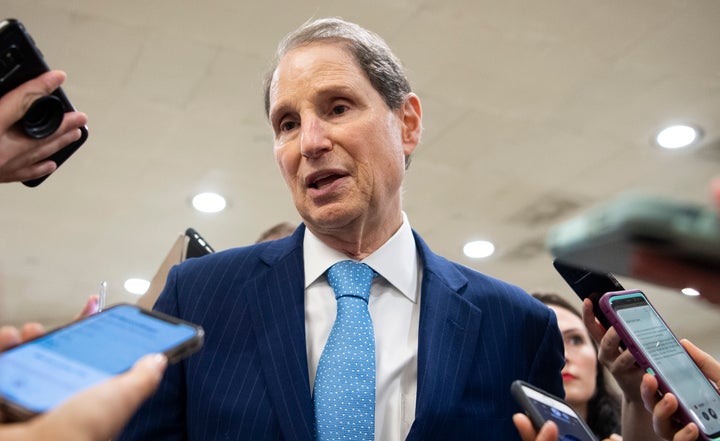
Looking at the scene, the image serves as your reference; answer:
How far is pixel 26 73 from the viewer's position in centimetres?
112

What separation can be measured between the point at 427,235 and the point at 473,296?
412 centimetres

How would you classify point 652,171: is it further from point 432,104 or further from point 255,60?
point 255,60

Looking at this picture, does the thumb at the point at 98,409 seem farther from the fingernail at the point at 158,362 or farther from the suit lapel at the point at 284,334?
the suit lapel at the point at 284,334

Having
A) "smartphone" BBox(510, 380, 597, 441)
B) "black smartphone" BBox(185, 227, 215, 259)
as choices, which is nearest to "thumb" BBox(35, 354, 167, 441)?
"smartphone" BBox(510, 380, 597, 441)

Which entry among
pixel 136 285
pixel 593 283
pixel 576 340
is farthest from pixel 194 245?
pixel 136 285

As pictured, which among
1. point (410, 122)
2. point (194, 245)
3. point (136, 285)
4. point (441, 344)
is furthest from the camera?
point (136, 285)

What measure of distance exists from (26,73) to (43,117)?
0.22 ft

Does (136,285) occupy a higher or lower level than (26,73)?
higher

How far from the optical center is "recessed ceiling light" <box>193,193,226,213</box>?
4773mm

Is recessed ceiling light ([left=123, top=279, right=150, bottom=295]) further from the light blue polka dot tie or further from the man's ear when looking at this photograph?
the light blue polka dot tie

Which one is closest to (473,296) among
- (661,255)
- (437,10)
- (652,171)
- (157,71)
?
(661,255)

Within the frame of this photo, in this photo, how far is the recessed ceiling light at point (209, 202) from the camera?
4.77 m

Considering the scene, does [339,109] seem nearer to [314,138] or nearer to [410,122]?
[314,138]

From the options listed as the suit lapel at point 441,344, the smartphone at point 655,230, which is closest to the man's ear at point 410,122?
the suit lapel at point 441,344
